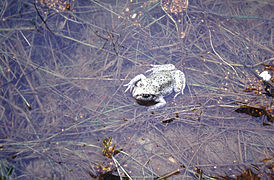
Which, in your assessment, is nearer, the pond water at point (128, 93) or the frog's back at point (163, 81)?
the pond water at point (128, 93)

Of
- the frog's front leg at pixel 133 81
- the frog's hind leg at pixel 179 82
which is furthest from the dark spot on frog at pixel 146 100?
the frog's hind leg at pixel 179 82

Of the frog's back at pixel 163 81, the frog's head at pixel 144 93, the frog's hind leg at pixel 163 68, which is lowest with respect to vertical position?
the frog's head at pixel 144 93

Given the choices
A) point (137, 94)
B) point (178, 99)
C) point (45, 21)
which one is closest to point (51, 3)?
point (45, 21)

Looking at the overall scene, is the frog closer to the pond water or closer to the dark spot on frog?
the dark spot on frog

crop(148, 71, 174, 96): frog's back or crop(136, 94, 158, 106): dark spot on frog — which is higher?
crop(148, 71, 174, 96): frog's back

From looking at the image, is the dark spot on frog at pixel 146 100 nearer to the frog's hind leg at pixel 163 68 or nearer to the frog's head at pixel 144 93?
the frog's head at pixel 144 93

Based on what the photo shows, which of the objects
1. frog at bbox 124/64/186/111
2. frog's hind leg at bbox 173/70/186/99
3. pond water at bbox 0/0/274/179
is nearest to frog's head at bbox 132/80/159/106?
frog at bbox 124/64/186/111
